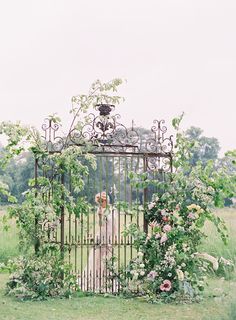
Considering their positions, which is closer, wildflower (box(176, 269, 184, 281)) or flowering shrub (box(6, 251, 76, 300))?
wildflower (box(176, 269, 184, 281))

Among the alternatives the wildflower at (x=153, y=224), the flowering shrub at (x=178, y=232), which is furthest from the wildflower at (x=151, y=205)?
the wildflower at (x=153, y=224)

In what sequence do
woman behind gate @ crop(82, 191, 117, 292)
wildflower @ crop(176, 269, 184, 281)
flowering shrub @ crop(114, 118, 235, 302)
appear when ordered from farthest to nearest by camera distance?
woman behind gate @ crop(82, 191, 117, 292) → flowering shrub @ crop(114, 118, 235, 302) → wildflower @ crop(176, 269, 184, 281)

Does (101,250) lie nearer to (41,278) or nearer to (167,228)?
(41,278)

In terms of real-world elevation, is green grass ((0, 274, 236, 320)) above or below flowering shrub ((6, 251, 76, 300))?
below

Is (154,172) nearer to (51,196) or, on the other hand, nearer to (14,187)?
(51,196)

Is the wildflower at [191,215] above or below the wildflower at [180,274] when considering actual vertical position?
above

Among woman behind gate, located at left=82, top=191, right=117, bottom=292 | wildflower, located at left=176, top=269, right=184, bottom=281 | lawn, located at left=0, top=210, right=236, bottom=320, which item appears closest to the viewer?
lawn, located at left=0, top=210, right=236, bottom=320

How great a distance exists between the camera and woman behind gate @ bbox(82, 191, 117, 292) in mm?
9195

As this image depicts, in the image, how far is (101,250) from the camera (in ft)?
32.9

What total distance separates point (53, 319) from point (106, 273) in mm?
1599

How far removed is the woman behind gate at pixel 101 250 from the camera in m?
9.20

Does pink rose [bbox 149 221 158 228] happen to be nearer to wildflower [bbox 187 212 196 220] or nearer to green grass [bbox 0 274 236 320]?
wildflower [bbox 187 212 196 220]

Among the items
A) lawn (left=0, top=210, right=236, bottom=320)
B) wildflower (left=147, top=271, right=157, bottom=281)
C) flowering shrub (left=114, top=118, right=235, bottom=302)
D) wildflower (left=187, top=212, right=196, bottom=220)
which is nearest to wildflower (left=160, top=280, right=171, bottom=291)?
flowering shrub (left=114, top=118, right=235, bottom=302)

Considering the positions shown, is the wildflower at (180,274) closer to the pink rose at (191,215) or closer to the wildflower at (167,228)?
the wildflower at (167,228)
